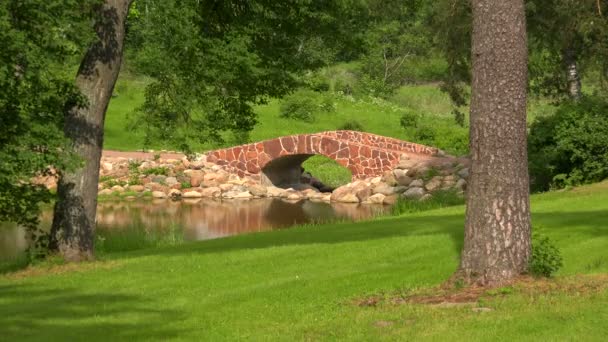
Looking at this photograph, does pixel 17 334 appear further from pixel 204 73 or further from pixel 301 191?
pixel 301 191

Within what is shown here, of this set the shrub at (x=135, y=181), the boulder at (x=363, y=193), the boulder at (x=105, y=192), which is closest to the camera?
the boulder at (x=363, y=193)

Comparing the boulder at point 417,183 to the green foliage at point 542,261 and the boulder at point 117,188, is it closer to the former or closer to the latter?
the boulder at point 117,188

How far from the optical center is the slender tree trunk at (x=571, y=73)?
122 feet

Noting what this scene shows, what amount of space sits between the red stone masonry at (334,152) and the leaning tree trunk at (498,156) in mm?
32060

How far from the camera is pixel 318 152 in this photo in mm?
45438

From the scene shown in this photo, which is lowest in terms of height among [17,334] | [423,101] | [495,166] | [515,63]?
[17,334]

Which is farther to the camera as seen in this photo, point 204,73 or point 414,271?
point 204,73

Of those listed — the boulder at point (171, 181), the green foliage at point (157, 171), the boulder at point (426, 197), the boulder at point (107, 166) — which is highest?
the boulder at point (107, 166)

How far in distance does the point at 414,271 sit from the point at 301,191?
30.7 m

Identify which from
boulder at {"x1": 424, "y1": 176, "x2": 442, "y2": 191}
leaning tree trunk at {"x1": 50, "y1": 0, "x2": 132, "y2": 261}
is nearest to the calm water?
boulder at {"x1": 424, "y1": 176, "x2": 442, "y2": 191}

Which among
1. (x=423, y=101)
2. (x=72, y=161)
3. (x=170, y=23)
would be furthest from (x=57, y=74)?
(x=423, y=101)

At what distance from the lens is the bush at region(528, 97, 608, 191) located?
30953mm

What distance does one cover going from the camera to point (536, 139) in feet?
107

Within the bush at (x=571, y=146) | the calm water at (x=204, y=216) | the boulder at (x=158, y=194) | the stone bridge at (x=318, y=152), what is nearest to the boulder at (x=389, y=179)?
the stone bridge at (x=318, y=152)
